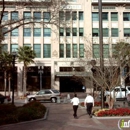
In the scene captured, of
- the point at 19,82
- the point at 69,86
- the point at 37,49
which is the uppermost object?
the point at 37,49

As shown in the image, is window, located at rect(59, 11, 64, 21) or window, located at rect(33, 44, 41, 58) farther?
window, located at rect(33, 44, 41, 58)

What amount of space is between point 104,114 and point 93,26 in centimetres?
3896

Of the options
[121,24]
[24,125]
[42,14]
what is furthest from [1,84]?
[24,125]

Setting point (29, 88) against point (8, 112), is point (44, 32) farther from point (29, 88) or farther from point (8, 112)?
point (8, 112)

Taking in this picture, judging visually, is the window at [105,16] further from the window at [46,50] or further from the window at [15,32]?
the window at [15,32]

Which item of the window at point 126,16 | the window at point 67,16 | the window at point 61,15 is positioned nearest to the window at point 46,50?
the window at point 126,16

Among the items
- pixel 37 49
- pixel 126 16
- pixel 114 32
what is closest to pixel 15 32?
pixel 37 49

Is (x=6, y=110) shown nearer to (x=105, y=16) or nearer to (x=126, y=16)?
(x=105, y=16)

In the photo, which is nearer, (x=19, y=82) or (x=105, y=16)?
(x=19, y=82)

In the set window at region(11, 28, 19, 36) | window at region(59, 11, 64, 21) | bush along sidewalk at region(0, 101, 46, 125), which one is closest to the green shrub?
bush along sidewalk at region(0, 101, 46, 125)

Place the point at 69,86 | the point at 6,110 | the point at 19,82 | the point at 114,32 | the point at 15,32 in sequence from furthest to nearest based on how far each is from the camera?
1. the point at 114,32
2. the point at 69,86
3. the point at 15,32
4. the point at 19,82
5. the point at 6,110

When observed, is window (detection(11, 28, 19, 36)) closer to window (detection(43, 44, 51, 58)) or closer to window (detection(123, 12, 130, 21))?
window (detection(43, 44, 51, 58))

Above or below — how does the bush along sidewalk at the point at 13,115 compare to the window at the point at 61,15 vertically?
below

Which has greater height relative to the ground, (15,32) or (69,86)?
(15,32)
